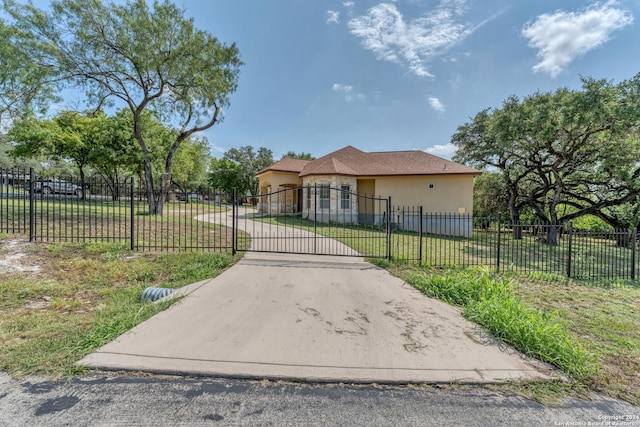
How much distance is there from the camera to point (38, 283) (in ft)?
15.8

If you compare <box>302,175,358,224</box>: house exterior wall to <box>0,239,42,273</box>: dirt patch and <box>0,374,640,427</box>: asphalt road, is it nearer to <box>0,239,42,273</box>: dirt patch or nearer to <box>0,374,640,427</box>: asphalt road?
<box>0,239,42,273</box>: dirt patch

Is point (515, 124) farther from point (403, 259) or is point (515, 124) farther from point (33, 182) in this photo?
point (33, 182)

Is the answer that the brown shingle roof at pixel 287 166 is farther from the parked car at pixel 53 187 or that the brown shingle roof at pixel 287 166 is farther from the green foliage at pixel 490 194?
the green foliage at pixel 490 194

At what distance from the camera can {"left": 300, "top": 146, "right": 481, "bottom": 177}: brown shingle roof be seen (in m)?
17.3

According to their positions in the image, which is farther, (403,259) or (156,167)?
(156,167)

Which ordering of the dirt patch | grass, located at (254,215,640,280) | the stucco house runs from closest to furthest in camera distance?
1. the dirt patch
2. grass, located at (254,215,640,280)
3. the stucco house

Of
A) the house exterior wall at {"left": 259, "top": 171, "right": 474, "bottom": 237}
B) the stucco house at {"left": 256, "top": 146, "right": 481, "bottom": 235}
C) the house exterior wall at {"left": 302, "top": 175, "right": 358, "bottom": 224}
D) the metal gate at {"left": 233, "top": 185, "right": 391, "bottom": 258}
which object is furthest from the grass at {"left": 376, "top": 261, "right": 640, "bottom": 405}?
the house exterior wall at {"left": 302, "top": 175, "right": 358, "bottom": 224}

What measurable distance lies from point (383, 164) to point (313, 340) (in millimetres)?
17598

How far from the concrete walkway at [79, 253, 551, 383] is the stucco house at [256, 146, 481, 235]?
11307 millimetres

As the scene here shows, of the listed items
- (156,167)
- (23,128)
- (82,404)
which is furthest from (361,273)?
(156,167)

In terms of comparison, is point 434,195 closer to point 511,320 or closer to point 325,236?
point 325,236

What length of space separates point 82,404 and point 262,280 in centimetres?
337

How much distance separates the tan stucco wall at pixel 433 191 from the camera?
1689cm

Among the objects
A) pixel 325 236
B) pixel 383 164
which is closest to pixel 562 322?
pixel 325 236
